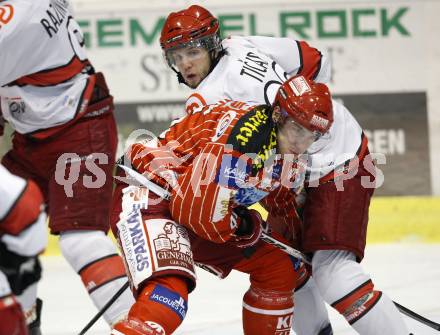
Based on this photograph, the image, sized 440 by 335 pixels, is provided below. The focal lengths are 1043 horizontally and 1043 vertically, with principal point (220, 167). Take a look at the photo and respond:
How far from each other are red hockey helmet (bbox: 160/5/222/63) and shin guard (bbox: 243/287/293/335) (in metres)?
0.87

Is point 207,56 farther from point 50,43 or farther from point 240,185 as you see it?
point 240,185

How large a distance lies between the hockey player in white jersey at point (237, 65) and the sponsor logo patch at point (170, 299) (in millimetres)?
796

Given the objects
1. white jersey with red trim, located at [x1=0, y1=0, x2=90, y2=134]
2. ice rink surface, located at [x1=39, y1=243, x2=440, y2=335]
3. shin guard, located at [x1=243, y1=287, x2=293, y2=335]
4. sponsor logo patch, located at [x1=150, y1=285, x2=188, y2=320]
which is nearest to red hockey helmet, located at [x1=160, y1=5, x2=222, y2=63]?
white jersey with red trim, located at [x1=0, y1=0, x2=90, y2=134]

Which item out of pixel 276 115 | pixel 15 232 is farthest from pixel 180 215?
pixel 15 232

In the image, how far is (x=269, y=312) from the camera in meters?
3.38

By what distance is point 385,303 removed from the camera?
3.34 metres

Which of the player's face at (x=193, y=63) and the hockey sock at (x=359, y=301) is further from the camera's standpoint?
the player's face at (x=193, y=63)

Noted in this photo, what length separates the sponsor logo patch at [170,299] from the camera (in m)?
2.91

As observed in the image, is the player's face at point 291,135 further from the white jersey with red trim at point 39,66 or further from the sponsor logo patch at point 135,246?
the white jersey with red trim at point 39,66

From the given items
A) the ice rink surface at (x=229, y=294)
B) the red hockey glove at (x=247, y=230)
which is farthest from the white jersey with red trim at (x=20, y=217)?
the ice rink surface at (x=229, y=294)

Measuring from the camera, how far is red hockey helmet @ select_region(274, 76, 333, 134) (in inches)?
121

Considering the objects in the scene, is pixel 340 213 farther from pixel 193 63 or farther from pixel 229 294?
pixel 229 294

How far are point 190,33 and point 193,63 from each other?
0.35 ft

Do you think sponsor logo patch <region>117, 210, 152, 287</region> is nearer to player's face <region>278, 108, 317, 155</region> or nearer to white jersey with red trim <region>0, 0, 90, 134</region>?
player's face <region>278, 108, 317, 155</region>
